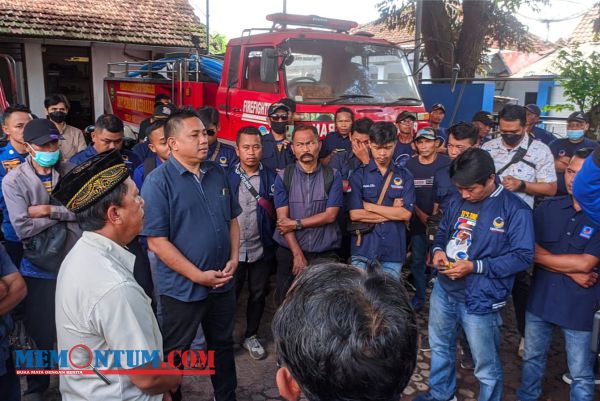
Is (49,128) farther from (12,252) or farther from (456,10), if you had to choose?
(456,10)

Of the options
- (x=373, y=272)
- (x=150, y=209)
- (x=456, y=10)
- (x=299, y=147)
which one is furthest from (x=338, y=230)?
(x=456, y=10)

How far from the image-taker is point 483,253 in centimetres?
260

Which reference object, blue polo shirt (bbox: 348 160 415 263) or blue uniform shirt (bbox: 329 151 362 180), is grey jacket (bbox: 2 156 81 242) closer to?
blue polo shirt (bbox: 348 160 415 263)

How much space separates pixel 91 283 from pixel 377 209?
2.28 m

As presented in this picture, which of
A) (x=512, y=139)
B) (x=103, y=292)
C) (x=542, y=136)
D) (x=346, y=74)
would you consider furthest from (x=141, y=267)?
(x=542, y=136)

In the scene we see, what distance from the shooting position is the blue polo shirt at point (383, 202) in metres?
3.42

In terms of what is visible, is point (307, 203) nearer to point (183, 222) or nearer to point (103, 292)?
point (183, 222)

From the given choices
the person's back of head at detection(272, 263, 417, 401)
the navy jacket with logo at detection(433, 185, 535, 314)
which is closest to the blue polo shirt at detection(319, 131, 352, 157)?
the navy jacket with logo at detection(433, 185, 535, 314)

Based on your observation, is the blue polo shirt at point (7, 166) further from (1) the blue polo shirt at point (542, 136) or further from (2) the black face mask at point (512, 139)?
(1) the blue polo shirt at point (542, 136)

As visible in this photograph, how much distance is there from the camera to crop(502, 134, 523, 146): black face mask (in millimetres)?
3654

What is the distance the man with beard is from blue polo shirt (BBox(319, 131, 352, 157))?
120 centimetres

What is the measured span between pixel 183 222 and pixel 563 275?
84.3 inches

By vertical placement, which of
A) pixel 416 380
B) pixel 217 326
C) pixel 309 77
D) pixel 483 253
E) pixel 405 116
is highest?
pixel 309 77

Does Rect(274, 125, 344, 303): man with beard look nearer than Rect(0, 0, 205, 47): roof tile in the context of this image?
Yes
